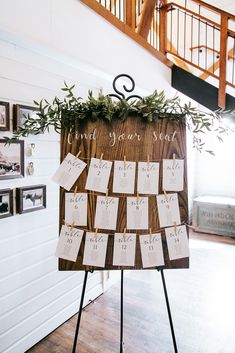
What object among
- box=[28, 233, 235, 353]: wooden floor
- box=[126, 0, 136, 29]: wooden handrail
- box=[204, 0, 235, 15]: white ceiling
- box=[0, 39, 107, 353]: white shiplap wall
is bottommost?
box=[28, 233, 235, 353]: wooden floor

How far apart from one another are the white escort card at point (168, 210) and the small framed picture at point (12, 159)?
1.06 metres

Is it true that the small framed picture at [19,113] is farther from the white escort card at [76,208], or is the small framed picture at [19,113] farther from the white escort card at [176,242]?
the white escort card at [176,242]

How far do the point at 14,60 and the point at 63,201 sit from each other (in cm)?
113

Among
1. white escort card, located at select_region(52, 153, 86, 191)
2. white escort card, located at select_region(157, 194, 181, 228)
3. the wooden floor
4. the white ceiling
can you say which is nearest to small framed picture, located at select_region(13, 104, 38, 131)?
white escort card, located at select_region(52, 153, 86, 191)

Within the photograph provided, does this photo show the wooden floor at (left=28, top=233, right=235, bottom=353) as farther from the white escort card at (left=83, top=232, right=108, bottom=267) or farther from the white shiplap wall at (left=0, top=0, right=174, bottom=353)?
the white escort card at (left=83, top=232, right=108, bottom=267)

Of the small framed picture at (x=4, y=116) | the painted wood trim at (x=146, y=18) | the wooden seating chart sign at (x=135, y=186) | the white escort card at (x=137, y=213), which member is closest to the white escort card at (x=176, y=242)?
the wooden seating chart sign at (x=135, y=186)

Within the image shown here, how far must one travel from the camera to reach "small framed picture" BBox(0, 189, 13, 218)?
71.2 inches

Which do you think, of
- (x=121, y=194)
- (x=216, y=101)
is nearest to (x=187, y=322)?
(x=121, y=194)

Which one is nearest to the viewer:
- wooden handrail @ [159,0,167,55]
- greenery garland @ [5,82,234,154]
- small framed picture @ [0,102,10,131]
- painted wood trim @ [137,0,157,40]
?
greenery garland @ [5,82,234,154]

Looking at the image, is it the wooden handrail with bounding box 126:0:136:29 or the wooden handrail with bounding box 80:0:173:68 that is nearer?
the wooden handrail with bounding box 80:0:173:68

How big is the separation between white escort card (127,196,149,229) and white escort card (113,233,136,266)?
0.06 meters

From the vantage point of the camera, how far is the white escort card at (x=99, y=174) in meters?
1.36

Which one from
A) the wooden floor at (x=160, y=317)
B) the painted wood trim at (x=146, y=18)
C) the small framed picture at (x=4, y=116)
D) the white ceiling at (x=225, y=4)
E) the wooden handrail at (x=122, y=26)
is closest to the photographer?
the small framed picture at (x=4, y=116)

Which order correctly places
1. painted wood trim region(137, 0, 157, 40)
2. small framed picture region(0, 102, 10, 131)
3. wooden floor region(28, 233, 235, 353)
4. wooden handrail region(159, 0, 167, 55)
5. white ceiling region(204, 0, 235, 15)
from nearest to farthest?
small framed picture region(0, 102, 10, 131)
wooden floor region(28, 233, 235, 353)
painted wood trim region(137, 0, 157, 40)
wooden handrail region(159, 0, 167, 55)
white ceiling region(204, 0, 235, 15)
